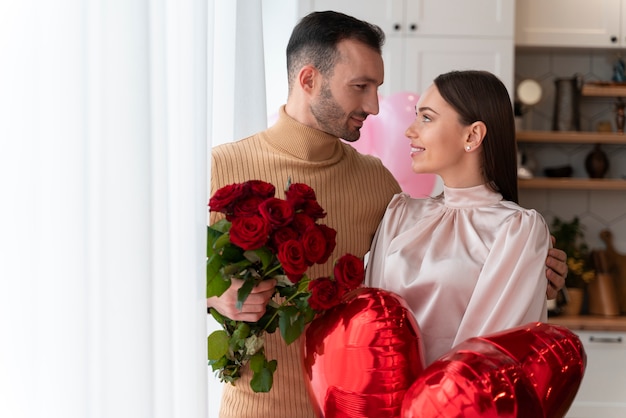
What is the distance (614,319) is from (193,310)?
134 inches

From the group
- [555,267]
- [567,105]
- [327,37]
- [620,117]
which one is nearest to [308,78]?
[327,37]

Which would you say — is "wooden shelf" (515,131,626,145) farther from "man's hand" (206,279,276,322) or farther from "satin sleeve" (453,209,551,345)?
"man's hand" (206,279,276,322)

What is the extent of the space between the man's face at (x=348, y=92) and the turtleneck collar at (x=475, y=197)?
13.2 inches

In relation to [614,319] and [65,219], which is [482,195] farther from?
[614,319]

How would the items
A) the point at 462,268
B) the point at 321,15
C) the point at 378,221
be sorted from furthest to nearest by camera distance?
1. the point at 321,15
2. the point at 378,221
3. the point at 462,268

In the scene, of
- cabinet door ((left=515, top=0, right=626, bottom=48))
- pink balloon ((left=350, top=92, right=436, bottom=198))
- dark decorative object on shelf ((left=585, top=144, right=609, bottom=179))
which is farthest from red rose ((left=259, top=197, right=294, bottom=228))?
dark decorative object on shelf ((left=585, top=144, right=609, bottom=179))

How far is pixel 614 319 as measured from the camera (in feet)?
12.7

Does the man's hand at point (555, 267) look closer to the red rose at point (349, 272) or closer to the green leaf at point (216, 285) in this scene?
the red rose at point (349, 272)

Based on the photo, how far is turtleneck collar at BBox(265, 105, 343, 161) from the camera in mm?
1752

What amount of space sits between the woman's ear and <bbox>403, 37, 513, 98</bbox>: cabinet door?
2.22 meters

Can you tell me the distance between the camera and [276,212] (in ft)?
3.75

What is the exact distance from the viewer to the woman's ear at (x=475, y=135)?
1.55 m

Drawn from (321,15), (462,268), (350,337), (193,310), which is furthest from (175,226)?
Result: (321,15)

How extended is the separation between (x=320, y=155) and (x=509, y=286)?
58 centimetres
